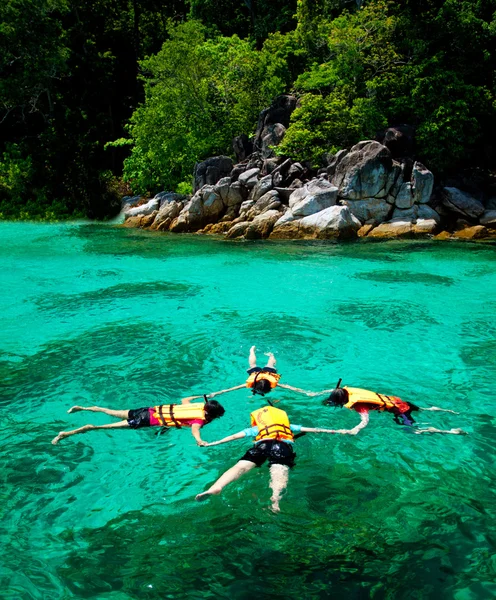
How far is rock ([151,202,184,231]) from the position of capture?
26.4m

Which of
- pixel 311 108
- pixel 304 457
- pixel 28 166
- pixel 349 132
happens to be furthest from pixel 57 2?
pixel 304 457

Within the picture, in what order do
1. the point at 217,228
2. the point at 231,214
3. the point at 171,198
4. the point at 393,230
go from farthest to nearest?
the point at 171,198 < the point at 231,214 < the point at 217,228 < the point at 393,230

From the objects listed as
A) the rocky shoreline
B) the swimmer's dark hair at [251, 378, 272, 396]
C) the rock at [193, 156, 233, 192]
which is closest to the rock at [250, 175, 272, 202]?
the rocky shoreline

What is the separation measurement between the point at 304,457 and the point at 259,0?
38.5 metres

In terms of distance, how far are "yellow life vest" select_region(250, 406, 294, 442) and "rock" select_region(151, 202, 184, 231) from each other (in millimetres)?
22132

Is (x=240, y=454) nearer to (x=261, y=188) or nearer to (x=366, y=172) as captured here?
(x=366, y=172)

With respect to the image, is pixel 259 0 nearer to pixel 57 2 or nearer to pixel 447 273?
pixel 57 2

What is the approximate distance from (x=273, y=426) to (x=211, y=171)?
23.3m

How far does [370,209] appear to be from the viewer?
22016 millimetres

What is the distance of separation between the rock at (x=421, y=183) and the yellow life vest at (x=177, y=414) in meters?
19.6

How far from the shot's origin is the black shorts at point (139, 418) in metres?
5.76

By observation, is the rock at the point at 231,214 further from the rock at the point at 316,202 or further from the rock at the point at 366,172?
the rock at the point at 366,172

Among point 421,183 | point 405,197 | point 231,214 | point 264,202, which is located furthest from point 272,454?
point 231,214

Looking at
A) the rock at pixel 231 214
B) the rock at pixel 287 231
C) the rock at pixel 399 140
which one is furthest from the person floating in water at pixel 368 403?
the rock at pixel 399 140
